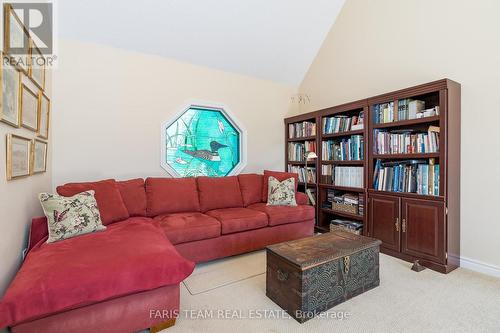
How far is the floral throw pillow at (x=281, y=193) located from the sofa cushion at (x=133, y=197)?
152 centimetres

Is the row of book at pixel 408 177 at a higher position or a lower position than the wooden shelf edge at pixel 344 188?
higher

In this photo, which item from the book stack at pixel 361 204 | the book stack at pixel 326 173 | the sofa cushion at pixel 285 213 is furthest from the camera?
the book stack at pixel 326 173

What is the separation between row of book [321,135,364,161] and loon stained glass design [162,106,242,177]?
132 centimetres

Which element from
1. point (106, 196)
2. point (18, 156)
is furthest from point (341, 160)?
point (18, 156)

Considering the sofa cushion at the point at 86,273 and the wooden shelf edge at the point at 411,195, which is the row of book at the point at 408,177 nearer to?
the wooden shelf edge at the point at 411,195

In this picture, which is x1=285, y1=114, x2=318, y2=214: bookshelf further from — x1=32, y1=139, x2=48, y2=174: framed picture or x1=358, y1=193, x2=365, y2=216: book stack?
x1=32, y1=139, x2=48, y2=174: framed picture

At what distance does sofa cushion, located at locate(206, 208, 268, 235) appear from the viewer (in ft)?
8.42

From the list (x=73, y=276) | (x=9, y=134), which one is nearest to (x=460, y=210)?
(x=73, y=276)

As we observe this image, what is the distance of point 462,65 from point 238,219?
2716 mm

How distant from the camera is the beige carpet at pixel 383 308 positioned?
1.54 meters

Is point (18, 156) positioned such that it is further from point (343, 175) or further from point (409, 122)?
point (409, 122)

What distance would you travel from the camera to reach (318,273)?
164 centimetres

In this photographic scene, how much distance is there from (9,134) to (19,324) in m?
1.16

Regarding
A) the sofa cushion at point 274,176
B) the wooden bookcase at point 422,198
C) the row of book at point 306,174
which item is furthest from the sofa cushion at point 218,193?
the wooden bookcase at point 422,198
